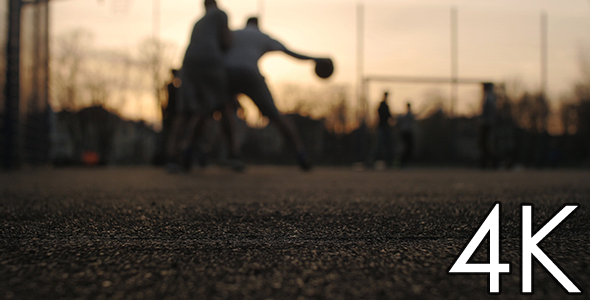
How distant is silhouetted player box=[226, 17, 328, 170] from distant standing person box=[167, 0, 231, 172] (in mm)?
149

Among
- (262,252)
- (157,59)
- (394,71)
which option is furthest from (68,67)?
(262,252)

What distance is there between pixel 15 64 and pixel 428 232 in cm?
831

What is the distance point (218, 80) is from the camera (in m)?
5.56

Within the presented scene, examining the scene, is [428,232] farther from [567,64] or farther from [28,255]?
[567,64]

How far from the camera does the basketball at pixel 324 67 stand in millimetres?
5871

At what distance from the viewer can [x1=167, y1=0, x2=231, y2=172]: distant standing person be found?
5266 millimetres

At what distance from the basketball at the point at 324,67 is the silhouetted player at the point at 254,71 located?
0.11 m

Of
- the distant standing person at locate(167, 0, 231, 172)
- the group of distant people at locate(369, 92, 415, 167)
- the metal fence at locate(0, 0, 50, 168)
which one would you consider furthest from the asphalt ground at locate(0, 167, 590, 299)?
the group of distant people at locate(369, 92, 415, 167)

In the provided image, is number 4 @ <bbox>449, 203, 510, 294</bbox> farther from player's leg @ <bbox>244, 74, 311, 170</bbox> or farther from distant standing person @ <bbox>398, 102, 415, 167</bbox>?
distant standing person @ <bbox>398, 102, 415, 167</bbox>

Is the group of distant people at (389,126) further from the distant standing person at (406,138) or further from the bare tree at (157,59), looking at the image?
the bare tree at (157,59)

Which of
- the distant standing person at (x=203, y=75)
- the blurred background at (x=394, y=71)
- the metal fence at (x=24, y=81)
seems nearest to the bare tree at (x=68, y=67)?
the blurred background at (x=394, y=71)

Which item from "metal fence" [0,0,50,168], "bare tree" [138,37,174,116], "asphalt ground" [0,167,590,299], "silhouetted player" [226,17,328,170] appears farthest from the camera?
"bare tree" [138,37,174,116]

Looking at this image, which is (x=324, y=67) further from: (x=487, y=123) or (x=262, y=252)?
(x=262, y=252)

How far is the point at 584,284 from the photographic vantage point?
771mm
